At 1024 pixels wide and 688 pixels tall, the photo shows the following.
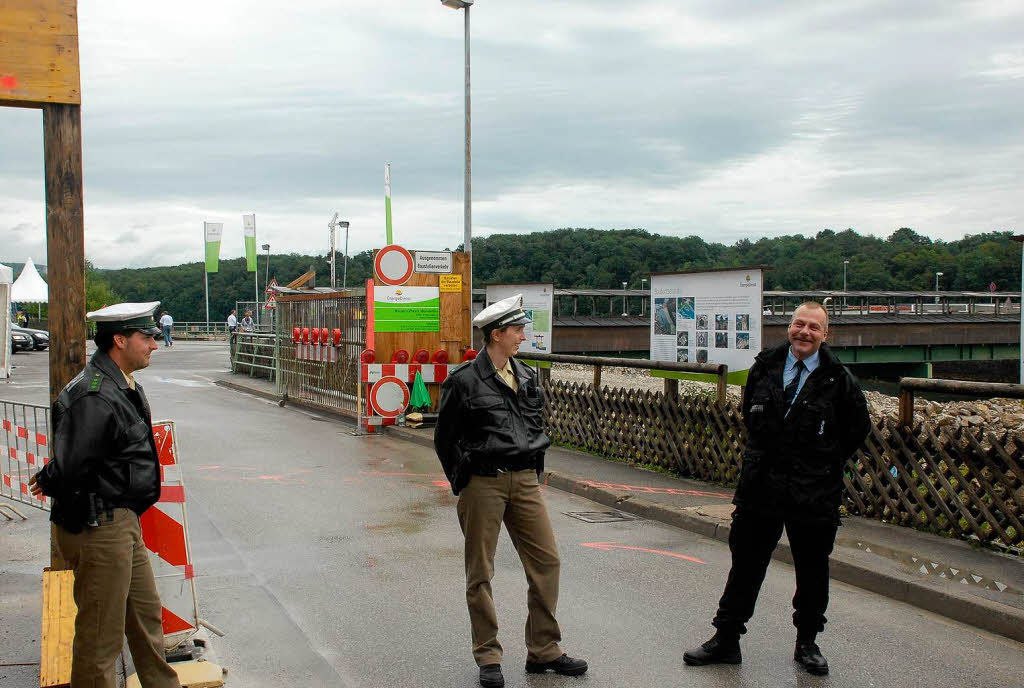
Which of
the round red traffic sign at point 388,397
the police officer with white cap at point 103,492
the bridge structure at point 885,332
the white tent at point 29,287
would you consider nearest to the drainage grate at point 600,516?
the police officer with white cap at point 103,492

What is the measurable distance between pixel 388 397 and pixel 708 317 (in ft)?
21.2

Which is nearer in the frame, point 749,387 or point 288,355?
point 749,387

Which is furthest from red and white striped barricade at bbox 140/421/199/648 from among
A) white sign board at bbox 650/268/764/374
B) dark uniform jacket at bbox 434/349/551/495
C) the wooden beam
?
white sign board at bbox 650/268/764/374

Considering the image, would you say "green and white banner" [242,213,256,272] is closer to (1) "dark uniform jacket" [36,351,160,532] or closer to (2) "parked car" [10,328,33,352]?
(2) "parked car" [10,328,33,352]

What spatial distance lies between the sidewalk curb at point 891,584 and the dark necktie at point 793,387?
2.12m

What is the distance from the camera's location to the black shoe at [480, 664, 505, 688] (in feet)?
14.9

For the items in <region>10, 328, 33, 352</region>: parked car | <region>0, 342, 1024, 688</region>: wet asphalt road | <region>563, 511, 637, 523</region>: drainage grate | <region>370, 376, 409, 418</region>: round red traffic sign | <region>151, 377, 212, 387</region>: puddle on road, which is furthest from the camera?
<region>10, 328, 33, 352</region>: parked car

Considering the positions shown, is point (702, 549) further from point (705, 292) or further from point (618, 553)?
point (705, 292)

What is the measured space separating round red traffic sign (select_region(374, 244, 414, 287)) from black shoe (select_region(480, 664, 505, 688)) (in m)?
10.6

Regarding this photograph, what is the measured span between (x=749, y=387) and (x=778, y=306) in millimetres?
42683

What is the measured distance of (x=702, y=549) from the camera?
7543 millimetres

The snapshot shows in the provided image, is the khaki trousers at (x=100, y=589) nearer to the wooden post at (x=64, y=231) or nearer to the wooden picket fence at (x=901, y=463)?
the wooden post at (x=64, y=231)

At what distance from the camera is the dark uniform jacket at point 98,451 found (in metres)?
3.65

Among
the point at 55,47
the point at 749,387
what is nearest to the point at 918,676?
the point at 749,387
